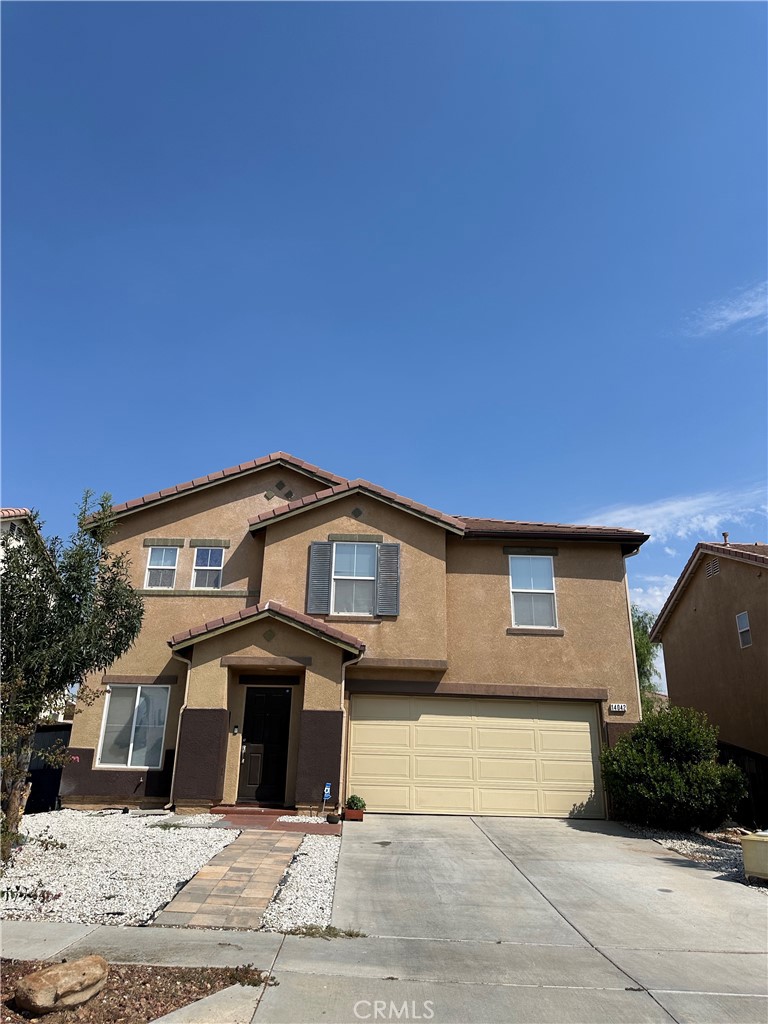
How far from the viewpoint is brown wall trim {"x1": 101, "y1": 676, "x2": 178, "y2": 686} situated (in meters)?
15.4

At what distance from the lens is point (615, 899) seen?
8.38m

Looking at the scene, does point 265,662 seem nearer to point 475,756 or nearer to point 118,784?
point 118,784

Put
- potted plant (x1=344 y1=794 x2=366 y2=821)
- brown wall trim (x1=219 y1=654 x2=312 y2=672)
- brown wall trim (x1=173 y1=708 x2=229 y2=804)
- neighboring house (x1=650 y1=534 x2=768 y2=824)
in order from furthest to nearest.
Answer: neighboring house (x1=650 y1=534 x2=768 y2=824), brown wall trim (x1=219 y1=654 x2=312 y2=672), brown wall trim (x1=173 y1=708 x2=229 y2=804), potted plant (x1=344 y1=794 x2=366 y2=821)

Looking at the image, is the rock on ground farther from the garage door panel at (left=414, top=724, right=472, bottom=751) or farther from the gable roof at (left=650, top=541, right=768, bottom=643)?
the gable roof at (left=650, top=541, right=768, bottom=643)

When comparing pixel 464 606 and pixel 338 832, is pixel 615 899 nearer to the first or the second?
pixel 338 832

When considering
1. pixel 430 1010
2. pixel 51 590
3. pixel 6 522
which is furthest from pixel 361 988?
pixel 6 522

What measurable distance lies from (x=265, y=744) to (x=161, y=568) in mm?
5209

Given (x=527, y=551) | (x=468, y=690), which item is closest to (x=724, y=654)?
(x=527, y=551)

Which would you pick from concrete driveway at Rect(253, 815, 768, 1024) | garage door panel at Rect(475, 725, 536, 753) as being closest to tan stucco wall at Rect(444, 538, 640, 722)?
garage door panel at Rect(475, 725, 536, 753)

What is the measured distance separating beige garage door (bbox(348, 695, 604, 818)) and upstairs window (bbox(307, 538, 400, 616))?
211 cm

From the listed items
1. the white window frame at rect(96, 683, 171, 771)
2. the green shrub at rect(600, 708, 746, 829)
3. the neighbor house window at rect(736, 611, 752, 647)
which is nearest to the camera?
the green shrub at rect(600, 708, 746, 829)

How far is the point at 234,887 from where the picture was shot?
25.7 ft

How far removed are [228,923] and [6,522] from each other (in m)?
14.4

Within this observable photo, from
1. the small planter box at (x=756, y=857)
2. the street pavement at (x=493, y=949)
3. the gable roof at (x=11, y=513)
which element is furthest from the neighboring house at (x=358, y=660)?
the small planter box at (x=756, y=857)
